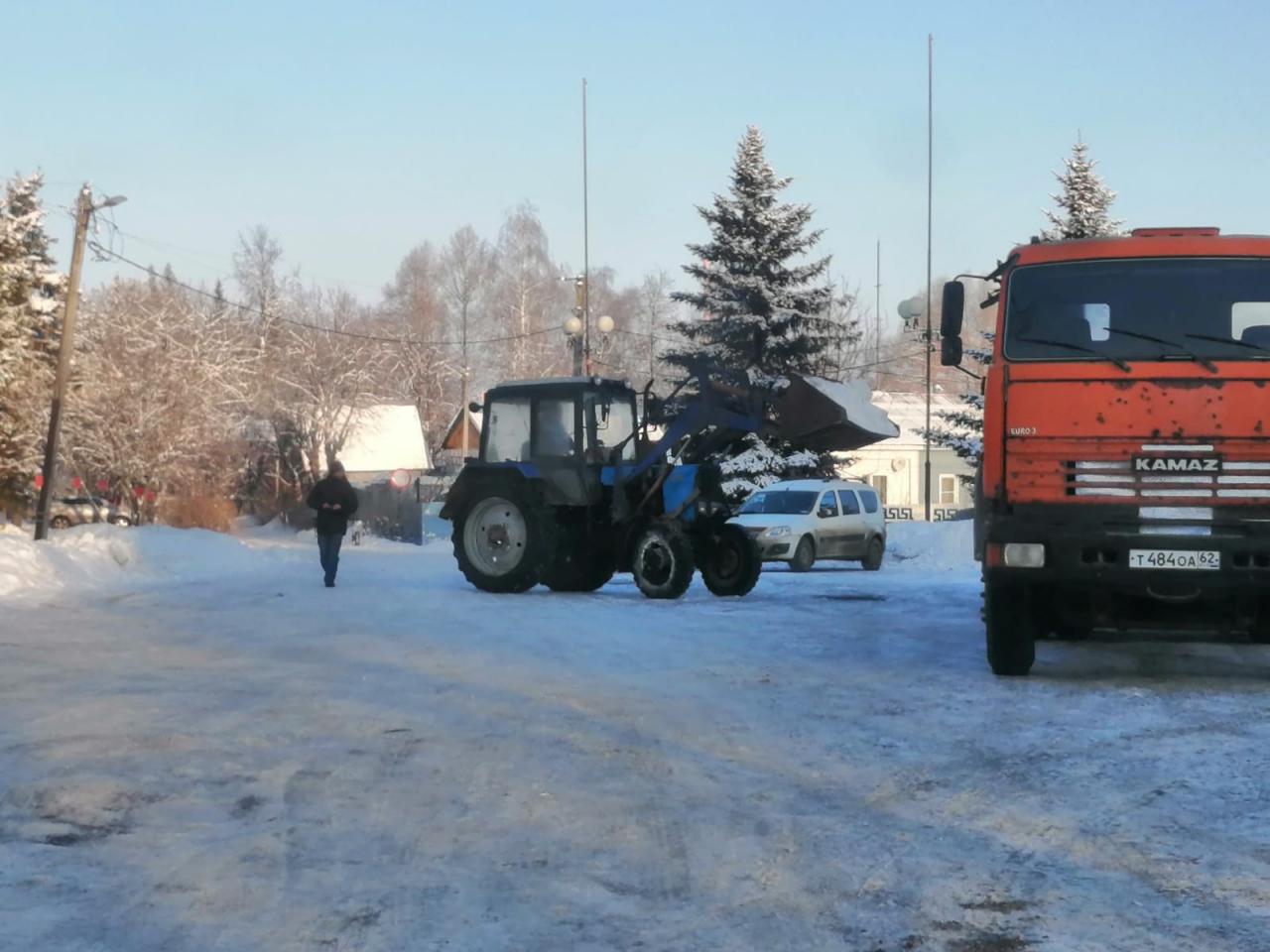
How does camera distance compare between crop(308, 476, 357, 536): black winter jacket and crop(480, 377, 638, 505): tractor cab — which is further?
crop(308, 476, 357, 536): black winter jacket

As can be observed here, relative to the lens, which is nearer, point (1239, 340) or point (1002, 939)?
point (1002, 939)

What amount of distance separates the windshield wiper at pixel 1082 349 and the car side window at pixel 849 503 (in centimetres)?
1831

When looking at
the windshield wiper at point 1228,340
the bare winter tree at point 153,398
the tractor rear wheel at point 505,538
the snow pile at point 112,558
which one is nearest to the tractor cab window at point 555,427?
the tractor rear wheel at point 505,538

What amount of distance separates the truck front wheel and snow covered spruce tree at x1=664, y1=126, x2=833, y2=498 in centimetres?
2611

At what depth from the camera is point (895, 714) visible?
886cm

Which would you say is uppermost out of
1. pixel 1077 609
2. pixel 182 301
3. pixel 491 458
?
pixel 182 301

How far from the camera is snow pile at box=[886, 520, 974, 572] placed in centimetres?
3112

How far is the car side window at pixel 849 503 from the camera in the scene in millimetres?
28297

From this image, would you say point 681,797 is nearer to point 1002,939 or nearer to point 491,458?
point 1002,939

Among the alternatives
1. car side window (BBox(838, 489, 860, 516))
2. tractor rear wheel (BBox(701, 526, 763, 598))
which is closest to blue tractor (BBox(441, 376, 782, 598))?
tractor rear wheel (BBox(701, 526, 763, 598))

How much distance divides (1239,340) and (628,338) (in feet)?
259

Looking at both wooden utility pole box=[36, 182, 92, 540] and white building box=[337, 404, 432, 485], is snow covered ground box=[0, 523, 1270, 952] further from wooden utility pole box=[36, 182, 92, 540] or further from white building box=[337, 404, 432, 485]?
white building box=[337, 404, 432, 485]

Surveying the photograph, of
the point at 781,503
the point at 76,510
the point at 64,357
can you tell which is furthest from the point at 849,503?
the point at 76,510

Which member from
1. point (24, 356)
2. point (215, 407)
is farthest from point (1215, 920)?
point (215, 407)
